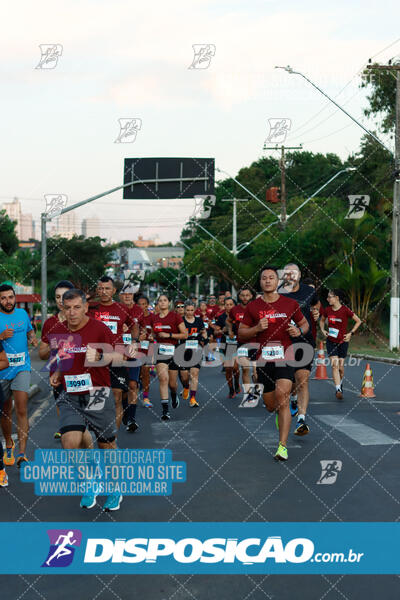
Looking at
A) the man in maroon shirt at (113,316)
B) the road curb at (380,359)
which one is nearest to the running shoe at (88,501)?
the man in maroon shirt at (113,316)

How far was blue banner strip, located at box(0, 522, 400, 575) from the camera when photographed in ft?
15.8

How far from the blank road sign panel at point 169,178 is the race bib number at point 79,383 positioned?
12.6 metres

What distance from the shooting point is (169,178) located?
60.8 feet

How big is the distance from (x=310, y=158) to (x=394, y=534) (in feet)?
254

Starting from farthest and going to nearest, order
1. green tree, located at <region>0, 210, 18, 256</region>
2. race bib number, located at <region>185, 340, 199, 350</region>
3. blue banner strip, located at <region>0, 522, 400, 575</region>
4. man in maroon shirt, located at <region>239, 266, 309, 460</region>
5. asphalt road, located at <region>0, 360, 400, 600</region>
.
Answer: green tree, located at <region>0, 210, 18, 256</region> → race bib number, located at <region>185, 340, 199, 350</region> → man in maroon shirt, located at <region>239, 266, 309, 460</region> → blue banner strip, located at <region>0, 522, 400, 575</region> → asphalt road, located at <region>0, 360, 400, 600</region>

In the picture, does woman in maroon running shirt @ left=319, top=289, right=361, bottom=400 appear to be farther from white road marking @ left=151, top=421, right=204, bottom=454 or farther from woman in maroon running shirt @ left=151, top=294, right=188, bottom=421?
white road marking @ left=151, top=421, right=204, bottom=454

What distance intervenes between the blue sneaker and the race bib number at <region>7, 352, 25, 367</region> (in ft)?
7.21

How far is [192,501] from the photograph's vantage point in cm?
626

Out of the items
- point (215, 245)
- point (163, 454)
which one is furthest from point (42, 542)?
point (215, 245)

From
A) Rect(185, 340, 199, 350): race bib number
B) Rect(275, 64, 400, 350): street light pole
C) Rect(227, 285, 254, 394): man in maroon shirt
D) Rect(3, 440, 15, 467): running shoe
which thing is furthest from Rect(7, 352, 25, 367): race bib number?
Rect(275, 64, 400, 350): street light pole

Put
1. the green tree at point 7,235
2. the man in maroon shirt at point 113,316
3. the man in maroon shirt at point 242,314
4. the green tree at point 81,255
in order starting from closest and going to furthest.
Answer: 1. the man in maroon shirt at point 113,316
2. the man in maroon shirt at point 242,314
3. the green tree at point 7,235
4. the green tree at point 81,255

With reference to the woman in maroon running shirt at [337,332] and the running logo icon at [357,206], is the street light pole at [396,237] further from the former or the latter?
the woman in maroon running shirt at [337,332]

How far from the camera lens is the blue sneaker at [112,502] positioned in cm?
604

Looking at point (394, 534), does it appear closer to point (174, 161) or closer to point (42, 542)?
point (42, 542)
